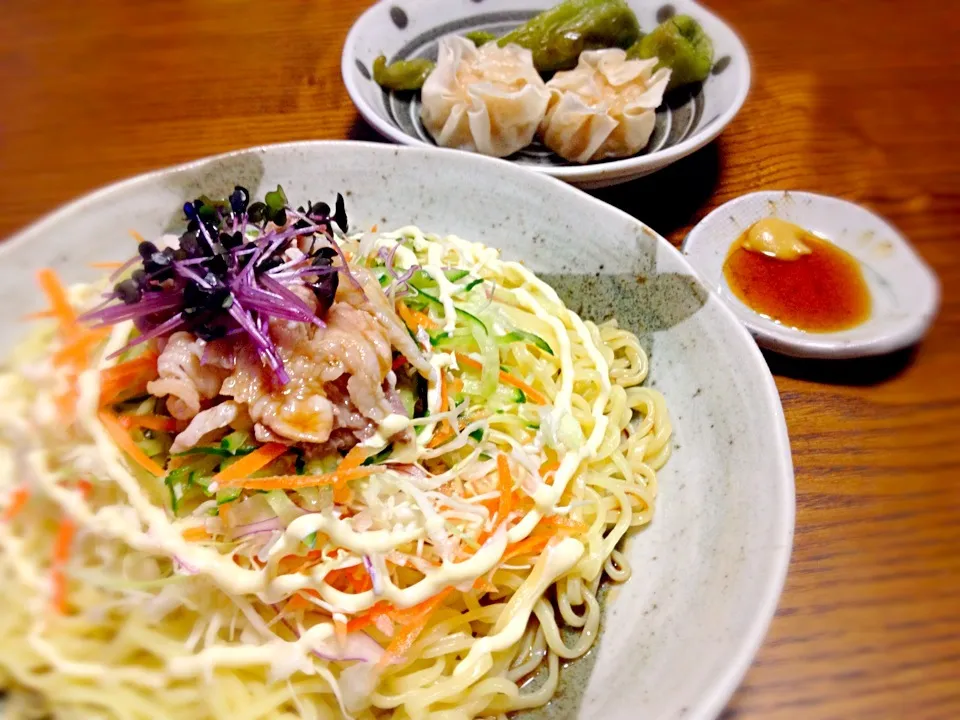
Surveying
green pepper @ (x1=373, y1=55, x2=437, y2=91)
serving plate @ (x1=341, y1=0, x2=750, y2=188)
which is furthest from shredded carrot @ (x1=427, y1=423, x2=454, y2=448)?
green pepper @ (x1=373, y1=55, x2=437, y2=91)

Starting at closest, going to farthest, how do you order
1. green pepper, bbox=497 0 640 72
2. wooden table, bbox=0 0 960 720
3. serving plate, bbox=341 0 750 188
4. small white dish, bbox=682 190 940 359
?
wooden table, bbox=0 0 960 720
small white dish, bbox=682 190 940 359
serving plate, bbox=341 0 750 188
green pepper, bbox=497 0 640 72

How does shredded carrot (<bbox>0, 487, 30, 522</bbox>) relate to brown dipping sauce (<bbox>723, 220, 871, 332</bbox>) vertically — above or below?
above

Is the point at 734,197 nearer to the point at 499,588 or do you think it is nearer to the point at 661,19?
the point at 661,19

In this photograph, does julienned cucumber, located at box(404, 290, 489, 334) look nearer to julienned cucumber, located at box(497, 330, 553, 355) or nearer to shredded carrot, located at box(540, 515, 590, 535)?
julienned cucumber, located at box(497, 330, 553, 355)

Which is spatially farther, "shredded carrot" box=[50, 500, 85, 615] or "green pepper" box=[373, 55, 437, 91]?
"green pepper" box=[373, 55, 437, 91]

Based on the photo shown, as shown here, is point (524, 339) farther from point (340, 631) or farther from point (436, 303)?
point (340, 631)
